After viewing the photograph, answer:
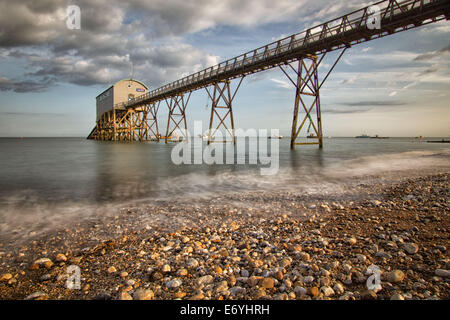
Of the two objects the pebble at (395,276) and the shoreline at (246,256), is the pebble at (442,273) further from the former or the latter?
the pebble at (395,276)

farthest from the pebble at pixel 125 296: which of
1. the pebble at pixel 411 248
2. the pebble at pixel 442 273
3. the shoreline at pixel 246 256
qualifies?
the pebble at pixel 411 248

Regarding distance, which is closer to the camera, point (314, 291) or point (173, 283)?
point (314, 291)

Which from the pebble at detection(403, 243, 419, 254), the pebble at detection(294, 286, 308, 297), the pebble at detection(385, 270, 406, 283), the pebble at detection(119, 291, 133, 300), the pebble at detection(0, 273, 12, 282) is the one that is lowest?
the pebble at detection(0, 273, 12, 282)

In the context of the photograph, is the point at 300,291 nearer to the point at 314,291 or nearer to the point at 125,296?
the point at 314,291

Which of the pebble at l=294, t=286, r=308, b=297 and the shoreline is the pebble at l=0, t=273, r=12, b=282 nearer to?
the shoreline

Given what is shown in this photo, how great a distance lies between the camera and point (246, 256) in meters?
2.62

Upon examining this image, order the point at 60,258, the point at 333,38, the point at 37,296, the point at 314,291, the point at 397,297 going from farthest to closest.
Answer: the point at 333,38, the point at 60,258, the point at 37,296, the point at 314,291, the point at 397,297

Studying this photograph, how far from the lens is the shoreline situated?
81.0 inches

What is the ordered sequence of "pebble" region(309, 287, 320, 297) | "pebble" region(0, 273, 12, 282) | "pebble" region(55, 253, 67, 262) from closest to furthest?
"pebble" region(309, 287, 320, 297), "pebble" region(0, 273, 12, 282), "pebble" region(55, 253, 67, 262)

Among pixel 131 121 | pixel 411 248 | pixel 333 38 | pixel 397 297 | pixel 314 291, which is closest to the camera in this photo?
pixel 397 297

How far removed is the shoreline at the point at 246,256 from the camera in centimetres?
206

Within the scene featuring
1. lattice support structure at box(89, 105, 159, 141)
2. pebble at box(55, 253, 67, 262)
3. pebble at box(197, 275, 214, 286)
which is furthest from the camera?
lattice support structure at box(89, 105, 159, 141)

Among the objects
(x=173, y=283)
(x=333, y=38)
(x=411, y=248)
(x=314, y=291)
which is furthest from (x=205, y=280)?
(x=333, y=38)
